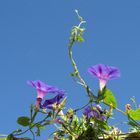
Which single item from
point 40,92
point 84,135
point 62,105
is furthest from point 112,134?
point 40,92

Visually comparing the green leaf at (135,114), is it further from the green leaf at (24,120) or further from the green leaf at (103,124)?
the green leaf at (24,120)

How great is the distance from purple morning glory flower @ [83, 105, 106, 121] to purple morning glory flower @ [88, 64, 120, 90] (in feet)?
0.27

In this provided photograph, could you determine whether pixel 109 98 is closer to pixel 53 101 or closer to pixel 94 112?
pixel 94 112

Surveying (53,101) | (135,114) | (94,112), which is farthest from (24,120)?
(135,114)

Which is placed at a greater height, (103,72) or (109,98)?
(103,72)

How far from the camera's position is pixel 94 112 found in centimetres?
124

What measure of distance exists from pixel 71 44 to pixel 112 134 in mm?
403

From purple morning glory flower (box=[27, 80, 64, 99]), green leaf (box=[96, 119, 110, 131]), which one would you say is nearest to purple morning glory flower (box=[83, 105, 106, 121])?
green leaf (box=[96, 119, 110, 131])

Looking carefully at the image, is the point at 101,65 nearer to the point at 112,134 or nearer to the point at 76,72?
the point at 76,72

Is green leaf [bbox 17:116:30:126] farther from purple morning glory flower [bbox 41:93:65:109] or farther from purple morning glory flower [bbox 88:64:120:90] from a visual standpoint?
purple morning glory flower [bbox 88:64:120:90]

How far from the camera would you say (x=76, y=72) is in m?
1.32

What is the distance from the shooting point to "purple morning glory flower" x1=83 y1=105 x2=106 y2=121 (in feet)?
4.03

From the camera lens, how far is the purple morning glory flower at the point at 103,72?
1.26 meters

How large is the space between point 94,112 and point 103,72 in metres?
0.16
